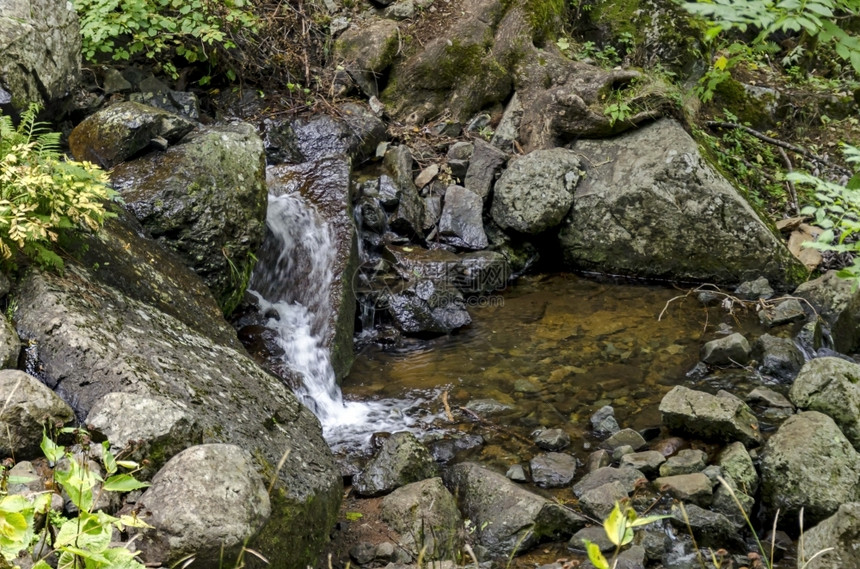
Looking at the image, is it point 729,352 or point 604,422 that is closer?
point 604,422

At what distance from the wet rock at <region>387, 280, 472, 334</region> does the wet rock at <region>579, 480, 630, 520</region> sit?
2.78 meters

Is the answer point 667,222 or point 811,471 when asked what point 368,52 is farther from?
point 811,471

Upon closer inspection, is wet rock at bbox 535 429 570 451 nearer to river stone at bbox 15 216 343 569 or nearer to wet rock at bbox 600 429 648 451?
wet rock at bbox 600 429 648 451

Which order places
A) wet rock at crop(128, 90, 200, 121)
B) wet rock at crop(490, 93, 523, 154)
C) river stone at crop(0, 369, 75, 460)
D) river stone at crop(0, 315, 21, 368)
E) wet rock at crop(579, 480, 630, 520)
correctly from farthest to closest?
wet rock at crop(490, 93, 523, 154) → wet rock at crop(128, 90, 200, 121) → wet rock at crop(579, 480, 630, 520) → river stone at crop(0, 315, 21, 368) → river stone at crop(0, 369, 75, 460)

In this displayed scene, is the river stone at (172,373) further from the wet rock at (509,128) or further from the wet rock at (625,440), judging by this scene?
the wet rock at (509,128)

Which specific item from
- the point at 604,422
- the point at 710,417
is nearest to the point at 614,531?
the point at 710,417

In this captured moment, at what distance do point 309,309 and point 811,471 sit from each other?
Result: 162 inches

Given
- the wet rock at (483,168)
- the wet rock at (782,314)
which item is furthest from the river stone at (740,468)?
the wet rock at (483,168)

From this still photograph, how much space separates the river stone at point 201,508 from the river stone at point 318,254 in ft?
10.2

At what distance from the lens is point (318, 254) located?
675 cm

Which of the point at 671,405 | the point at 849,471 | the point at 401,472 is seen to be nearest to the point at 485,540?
the point at 401,472

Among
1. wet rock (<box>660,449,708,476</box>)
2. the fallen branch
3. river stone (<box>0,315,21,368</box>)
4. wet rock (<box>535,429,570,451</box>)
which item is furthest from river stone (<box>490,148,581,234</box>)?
river stone (<box>0,315,21,368</box>)

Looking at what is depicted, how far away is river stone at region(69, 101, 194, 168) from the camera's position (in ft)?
18.3

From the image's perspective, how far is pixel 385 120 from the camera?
891 cm
